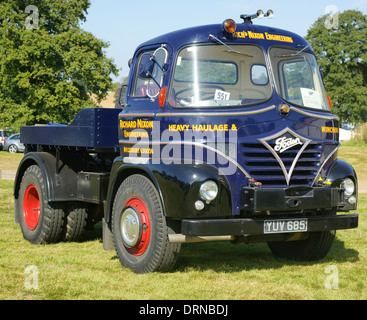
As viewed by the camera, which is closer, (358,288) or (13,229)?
(358,288)

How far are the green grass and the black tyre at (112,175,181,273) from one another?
0.54 ft

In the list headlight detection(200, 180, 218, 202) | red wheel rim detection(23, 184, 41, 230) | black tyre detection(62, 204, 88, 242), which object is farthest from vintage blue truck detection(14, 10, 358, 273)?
red wheel rim detection(23, 184, 41, 230)

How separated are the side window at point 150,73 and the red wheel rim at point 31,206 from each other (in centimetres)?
279

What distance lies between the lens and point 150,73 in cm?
686

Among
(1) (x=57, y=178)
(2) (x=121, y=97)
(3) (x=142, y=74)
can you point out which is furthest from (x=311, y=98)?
(1) (x=57, y=178)

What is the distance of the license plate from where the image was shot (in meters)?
6.23

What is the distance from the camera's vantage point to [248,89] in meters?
6.68

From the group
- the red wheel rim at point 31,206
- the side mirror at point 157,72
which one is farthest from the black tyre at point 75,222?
the side mirror at point 157,72

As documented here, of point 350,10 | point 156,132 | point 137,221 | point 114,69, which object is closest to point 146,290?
point 137,221

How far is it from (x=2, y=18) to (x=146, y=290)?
37.1 meters

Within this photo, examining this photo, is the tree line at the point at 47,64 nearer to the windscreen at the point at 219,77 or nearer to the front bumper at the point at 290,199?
the windscreen at the point at 219,77

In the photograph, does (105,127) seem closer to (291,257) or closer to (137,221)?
(137,221)

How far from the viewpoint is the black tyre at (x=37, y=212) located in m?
8.47

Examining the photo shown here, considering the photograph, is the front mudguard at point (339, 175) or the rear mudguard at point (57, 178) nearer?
the front mudguard at point (339, 175)
